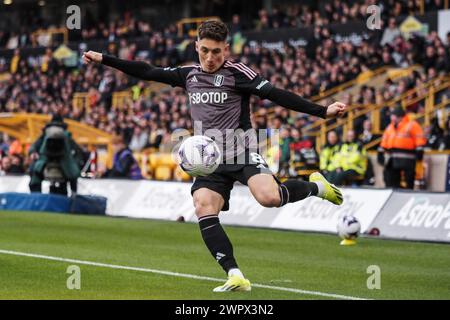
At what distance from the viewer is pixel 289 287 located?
9977 mm

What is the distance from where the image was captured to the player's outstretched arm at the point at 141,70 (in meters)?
10.0

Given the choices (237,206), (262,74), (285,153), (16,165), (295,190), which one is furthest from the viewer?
(262,74)

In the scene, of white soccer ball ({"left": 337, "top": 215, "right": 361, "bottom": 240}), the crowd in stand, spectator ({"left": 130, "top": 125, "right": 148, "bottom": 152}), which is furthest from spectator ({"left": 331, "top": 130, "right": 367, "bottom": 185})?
spectator ({"left": 130, "top": 125, "right": 148, "bottom": 152})

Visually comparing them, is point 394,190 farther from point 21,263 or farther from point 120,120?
point 120,120

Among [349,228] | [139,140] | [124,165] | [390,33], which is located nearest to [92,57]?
[349,228]

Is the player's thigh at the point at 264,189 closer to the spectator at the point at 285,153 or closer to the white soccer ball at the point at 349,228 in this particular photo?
the white soccer ball at the point at 349,228

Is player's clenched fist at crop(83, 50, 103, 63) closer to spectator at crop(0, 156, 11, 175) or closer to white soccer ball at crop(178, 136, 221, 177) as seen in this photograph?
white soccer ball at crop(178, 136, 221, 177)

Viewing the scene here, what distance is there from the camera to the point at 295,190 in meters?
10.1

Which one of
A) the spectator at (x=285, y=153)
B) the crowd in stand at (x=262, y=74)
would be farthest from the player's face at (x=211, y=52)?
the spectator at (x=285, y=153)

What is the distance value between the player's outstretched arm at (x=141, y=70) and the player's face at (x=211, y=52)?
16.4 inches

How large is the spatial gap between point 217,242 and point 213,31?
6.11 feet

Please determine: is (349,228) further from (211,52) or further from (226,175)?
(211,52)
